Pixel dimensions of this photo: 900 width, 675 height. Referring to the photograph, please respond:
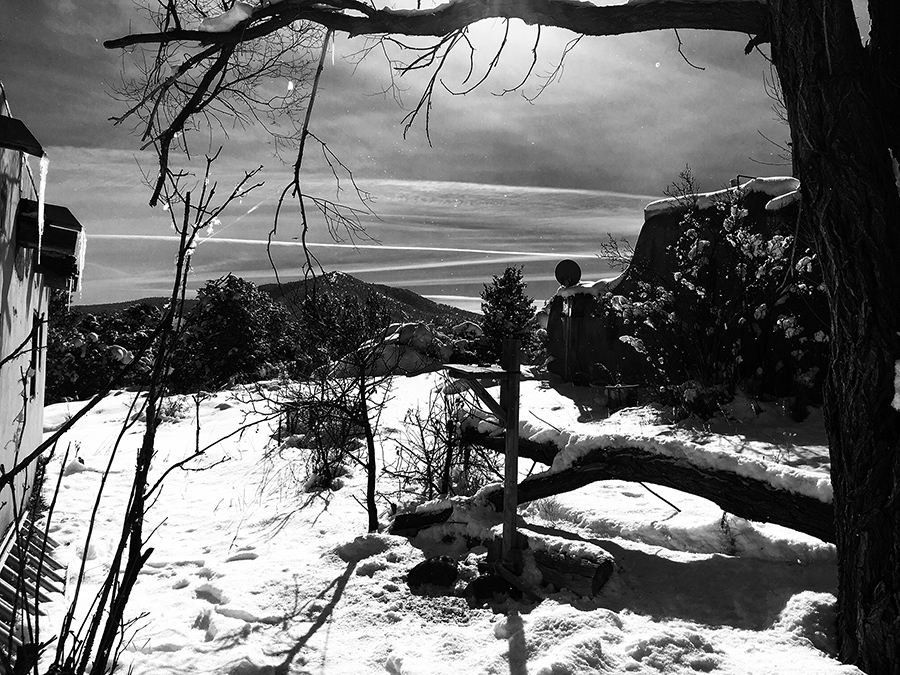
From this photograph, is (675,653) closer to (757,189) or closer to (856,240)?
(856,240)

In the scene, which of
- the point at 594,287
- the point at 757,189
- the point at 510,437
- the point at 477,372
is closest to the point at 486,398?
the point at 477,372

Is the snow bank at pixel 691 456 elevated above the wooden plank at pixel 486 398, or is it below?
below

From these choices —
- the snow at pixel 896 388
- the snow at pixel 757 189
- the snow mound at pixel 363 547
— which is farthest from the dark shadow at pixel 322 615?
the snow at pixel 757 189

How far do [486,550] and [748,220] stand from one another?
853cm

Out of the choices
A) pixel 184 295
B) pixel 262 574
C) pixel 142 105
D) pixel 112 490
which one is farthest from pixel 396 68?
pixel 112 490

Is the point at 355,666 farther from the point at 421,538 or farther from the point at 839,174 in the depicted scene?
the point at 839,174

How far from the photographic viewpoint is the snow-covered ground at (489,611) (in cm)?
375

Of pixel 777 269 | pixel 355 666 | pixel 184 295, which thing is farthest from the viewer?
pixel 777 269

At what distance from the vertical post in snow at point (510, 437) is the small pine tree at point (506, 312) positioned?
16150 millimetres

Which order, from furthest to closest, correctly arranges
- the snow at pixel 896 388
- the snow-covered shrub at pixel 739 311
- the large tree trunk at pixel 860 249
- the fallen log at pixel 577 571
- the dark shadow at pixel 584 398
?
the dark shadow at pixel 584 398
the snow-covered shrub at pixel 739 311
the fallen log at pixel 577 571
the large tree trunk at pixel 860 249
the snow at pixel 896 388

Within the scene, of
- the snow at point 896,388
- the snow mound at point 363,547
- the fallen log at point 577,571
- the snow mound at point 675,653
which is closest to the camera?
the snow at point 896,388

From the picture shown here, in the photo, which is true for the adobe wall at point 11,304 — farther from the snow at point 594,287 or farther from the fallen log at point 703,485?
the snow at point 594,287

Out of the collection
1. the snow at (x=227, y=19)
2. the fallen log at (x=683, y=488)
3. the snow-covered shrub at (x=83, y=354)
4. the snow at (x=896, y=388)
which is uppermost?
the snow at (x=227, y=19)

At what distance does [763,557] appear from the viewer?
15.2 feet
